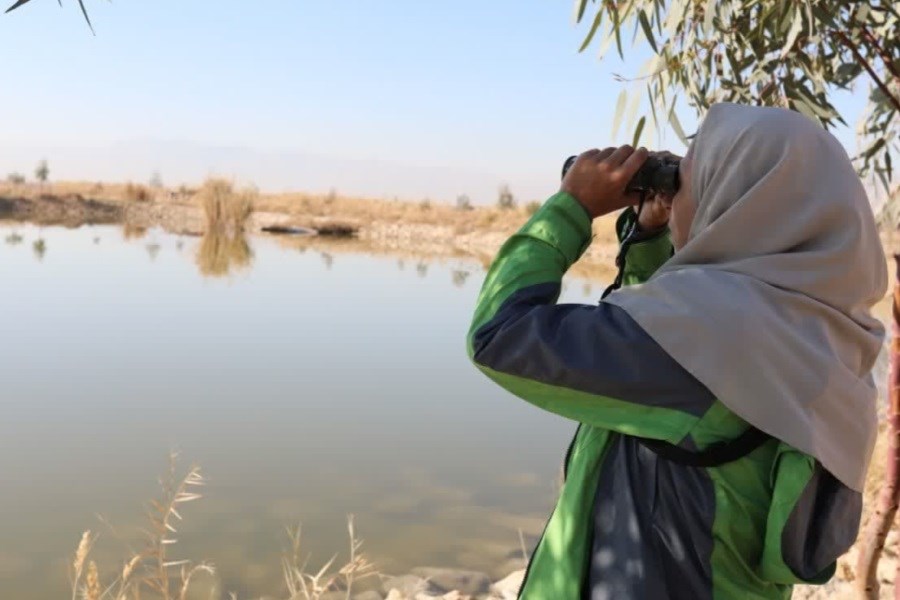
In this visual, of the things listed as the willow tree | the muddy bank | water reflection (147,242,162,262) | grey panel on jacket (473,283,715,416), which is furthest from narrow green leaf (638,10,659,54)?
the muddy bank

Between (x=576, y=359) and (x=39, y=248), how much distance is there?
16.2 meters

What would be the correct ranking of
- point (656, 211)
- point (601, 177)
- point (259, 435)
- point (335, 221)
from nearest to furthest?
point (601, 177) → point (656, 211) → point (259, 435) → point (335, 221)

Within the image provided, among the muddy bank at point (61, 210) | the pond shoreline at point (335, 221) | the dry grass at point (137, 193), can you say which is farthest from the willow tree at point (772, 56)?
the dry grass at point (137, 193)

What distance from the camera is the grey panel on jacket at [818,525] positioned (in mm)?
837

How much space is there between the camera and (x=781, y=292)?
0.83 meters

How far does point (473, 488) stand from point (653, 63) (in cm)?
289

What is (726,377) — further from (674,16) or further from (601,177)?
(674,16)

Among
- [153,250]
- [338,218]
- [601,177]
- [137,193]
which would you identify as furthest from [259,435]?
[137,193]

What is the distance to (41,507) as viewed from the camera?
408 cm

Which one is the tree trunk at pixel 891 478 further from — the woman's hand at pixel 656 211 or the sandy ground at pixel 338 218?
the sandy ground at pixel 338 218

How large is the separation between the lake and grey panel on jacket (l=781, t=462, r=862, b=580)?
1414 millimetres

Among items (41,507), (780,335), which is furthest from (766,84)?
(41,507)

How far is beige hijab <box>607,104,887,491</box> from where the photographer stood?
83 cm

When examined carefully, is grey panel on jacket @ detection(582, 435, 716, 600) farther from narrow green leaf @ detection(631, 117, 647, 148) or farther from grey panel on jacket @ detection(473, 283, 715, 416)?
narrow green leaf @ detection(631, 117, 647, 148)
